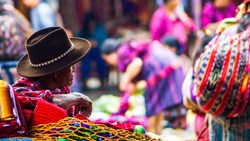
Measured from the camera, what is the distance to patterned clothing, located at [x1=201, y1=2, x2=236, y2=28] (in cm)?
952

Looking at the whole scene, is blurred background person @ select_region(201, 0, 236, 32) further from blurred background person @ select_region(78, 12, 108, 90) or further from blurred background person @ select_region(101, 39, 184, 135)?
blurred background person @ select_region(78, 12, 108, 90)

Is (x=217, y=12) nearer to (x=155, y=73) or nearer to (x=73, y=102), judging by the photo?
(x=155, y=73)

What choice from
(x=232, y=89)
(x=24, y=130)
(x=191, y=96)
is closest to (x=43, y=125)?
(x=24, y=130)

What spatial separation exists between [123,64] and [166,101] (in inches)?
29.3

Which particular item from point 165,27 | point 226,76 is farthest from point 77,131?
point 165,27

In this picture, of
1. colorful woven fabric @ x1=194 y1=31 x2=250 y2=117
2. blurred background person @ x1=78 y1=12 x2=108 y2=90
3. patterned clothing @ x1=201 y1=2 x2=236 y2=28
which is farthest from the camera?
blurred background person @ x1=78 y1=12 x2=108 y2=90

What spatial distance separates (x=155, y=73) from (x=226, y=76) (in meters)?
4.01

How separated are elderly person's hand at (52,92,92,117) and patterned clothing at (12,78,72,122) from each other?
0.19ft

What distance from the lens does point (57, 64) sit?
14.4 feet

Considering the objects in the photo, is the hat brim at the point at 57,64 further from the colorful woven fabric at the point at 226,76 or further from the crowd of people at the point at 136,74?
the colorful woven fabric at the point at 226,76

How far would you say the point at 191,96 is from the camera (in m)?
6.12

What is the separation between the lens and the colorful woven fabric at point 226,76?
5.07 metres

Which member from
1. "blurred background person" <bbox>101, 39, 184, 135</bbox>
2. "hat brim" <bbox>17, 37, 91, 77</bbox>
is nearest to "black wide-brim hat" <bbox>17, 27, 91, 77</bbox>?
"hat brim" <bbox>17, 37, 91, 77</bbox>

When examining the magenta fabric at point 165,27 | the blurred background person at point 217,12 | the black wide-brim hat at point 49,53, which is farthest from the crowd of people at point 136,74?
the magenta fabric at point 165,27
